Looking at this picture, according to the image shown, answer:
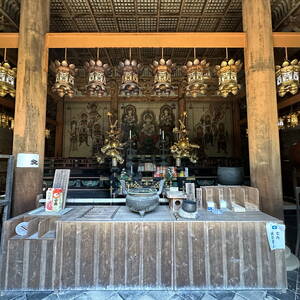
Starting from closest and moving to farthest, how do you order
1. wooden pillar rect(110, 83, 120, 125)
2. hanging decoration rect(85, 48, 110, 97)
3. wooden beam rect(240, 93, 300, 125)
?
hanging decoration rect(85, 48, 110, 97) → wooden beam rect(240, 93, 300, 125) → wooden pillar rect(110, 83, 120, 125)

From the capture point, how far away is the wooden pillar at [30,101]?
86.7 inches

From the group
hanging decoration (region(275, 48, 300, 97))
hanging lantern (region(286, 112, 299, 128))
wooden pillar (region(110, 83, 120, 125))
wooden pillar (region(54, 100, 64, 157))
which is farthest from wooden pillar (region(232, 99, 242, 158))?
wooden pillar (region(54, 100, 64, 157))

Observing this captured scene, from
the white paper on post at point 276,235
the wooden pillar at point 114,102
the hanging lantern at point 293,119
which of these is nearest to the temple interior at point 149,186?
the white paper on post at point 276,235

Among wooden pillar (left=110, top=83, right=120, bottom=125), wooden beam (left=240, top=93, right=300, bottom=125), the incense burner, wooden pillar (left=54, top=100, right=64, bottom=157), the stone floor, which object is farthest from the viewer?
wooden pillar (left=54, top=100, right=64, bottom=157)

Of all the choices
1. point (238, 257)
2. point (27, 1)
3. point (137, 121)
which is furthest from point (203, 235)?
point (137, 121)

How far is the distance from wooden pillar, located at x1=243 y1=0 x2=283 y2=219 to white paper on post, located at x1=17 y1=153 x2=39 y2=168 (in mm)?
2747

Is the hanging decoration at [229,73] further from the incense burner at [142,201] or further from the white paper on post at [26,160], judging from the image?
the white paper on post at [26,160]

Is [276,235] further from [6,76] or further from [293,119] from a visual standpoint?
[293,119]

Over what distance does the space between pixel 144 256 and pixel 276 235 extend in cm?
112

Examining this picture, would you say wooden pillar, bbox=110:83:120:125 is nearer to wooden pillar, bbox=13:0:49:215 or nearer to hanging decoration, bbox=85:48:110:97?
hanging decoration, bbox=85:48:110:97

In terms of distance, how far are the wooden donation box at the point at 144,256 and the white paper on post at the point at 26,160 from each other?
840 millimetres

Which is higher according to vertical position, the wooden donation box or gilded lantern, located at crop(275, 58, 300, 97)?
gilded lantern, located at crop(275, 58, 300, 97)

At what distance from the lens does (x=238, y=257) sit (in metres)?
1.52

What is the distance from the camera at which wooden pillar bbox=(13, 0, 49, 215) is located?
2.20 meters
